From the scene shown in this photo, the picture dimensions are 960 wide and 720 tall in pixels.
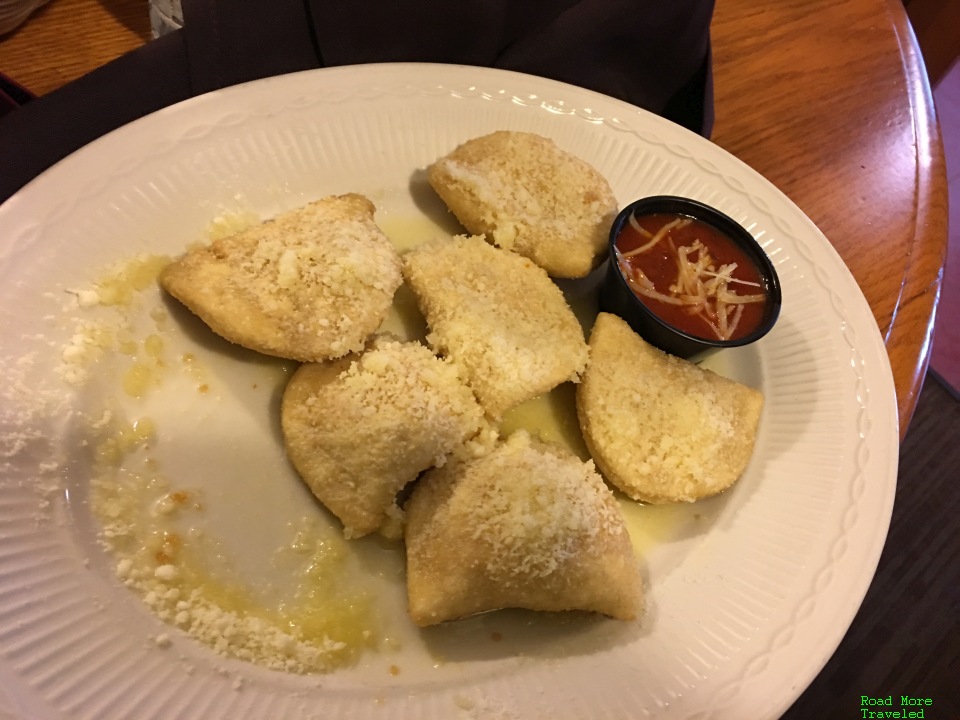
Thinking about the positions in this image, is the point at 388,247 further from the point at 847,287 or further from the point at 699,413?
the point at 847,287

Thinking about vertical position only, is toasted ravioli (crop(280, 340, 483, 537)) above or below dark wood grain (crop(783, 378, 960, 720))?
above

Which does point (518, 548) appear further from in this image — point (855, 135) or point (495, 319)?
point (855, 135)

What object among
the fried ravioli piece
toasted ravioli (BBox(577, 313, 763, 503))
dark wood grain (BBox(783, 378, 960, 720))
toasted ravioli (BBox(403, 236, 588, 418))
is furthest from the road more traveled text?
the fried ravioli piece

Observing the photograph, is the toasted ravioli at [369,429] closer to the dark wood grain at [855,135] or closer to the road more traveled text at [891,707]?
the dark wood grain at [855,135]

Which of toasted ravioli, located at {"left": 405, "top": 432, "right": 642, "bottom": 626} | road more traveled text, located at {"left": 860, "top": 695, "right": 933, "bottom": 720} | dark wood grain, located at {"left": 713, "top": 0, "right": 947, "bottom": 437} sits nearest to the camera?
toasted ravioli, located at {"left": 405, "top": 432, "right": 642, "bottom": 626}

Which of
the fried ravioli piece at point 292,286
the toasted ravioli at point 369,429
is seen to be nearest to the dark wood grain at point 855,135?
the toasted ravioli at point 369,429

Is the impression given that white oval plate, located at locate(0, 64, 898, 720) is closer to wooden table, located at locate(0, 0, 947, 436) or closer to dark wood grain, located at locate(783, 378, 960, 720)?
wooden table, located at locate(0, 0, 947, 436)

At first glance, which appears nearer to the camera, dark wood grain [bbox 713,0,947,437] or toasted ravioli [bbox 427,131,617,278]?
toasted ravioli [bbox 427,131,617,278]
